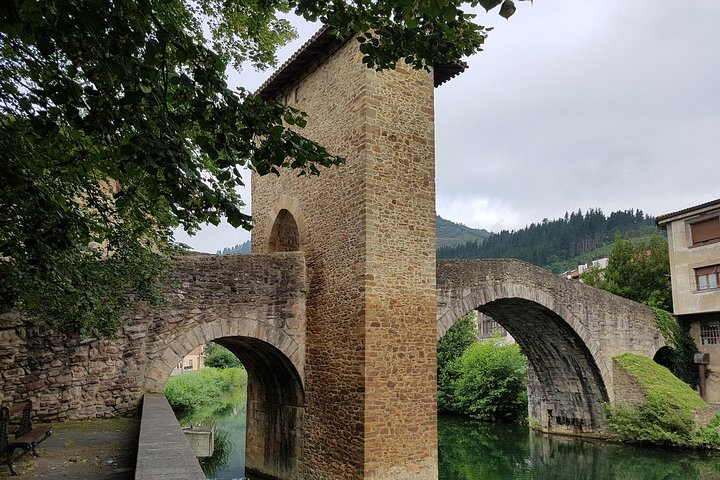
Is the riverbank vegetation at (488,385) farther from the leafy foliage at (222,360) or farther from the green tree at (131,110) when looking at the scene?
the leafy foliage at (222,360)

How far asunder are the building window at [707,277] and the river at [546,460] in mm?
5631

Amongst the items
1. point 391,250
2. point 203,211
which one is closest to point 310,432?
point 391,250

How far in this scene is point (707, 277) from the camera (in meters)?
18.4

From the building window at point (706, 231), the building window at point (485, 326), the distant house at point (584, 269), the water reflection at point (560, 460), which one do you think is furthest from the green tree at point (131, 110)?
the building window at point (485, 326)

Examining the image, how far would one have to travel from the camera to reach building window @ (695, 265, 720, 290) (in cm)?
1808

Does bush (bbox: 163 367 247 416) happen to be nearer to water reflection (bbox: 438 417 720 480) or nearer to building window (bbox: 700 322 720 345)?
water reflection (bbox: 438 417 720 480)

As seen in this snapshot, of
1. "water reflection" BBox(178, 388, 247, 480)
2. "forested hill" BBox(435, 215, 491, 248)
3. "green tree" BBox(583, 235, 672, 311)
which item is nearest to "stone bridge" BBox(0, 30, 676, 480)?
"water reflection" BBox(178, 388, 247, 480)

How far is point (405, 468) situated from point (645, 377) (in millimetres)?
10433

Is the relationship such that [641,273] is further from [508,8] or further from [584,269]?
[508,8]

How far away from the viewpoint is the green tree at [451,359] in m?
25.1

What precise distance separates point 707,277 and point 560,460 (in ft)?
26.0

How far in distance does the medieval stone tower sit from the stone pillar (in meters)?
0.02

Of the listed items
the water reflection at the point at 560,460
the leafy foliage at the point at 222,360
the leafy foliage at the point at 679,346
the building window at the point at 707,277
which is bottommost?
the water reflection at the point at 560,460

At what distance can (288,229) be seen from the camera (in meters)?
13.1
